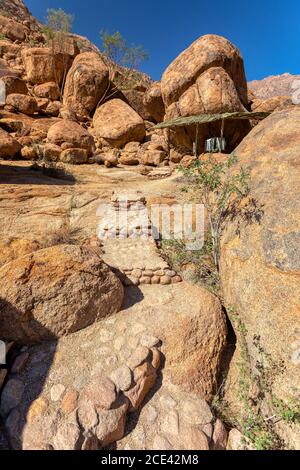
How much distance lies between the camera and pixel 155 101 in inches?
597

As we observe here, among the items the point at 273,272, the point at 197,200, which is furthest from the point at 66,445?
the point at 197,200

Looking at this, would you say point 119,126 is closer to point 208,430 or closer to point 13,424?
point 13,424

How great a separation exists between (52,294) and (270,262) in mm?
2444

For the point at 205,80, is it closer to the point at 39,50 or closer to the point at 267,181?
the point at 267,181

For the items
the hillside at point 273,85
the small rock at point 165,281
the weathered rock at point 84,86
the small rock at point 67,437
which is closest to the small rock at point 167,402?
the small rock at point 67,437

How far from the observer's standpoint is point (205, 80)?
10984 mm

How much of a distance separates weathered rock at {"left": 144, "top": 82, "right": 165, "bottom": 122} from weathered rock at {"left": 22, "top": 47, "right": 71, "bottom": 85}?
636 cm

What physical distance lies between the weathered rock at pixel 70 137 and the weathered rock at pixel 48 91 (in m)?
6.96

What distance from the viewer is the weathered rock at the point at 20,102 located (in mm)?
13617

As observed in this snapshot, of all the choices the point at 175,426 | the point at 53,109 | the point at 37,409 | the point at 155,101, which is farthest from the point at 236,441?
the point at 53,109

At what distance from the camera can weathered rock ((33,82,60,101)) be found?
16.0 meters

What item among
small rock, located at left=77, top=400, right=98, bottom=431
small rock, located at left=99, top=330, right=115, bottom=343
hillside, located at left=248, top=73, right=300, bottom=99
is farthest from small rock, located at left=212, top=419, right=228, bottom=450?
hillside, located at left=248, top=73, right=300, bottom=99

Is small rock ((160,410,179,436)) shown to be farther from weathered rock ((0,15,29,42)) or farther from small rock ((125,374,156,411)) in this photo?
weathered rock ((0,15,29,42))

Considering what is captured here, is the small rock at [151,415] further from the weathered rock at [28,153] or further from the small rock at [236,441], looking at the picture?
the weathered rock at [28,153]
